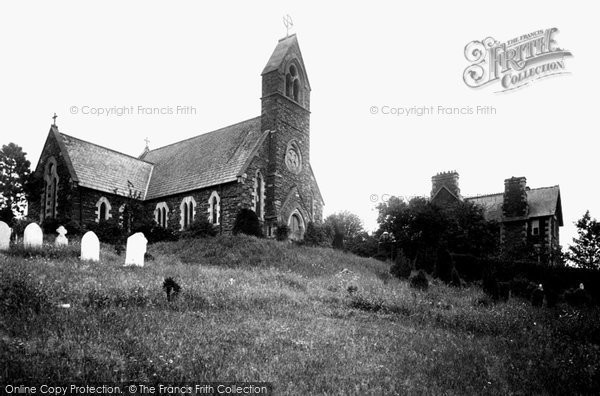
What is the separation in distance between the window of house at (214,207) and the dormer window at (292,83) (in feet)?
31.3

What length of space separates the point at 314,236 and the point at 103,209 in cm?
1534

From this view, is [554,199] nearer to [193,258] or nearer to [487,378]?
[193,258]

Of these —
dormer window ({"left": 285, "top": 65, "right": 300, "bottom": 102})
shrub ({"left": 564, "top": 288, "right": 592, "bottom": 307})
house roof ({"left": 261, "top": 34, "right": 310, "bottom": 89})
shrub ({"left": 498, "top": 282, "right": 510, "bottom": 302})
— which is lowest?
shrub ({"left": 564, "top": 288, "right": 592, "bottom": 307})

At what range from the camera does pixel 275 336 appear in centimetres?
954

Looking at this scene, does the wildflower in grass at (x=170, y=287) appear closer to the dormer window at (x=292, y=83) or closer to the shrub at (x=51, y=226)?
the shrub at (x=51, y=226)

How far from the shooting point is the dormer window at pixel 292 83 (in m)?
35.2

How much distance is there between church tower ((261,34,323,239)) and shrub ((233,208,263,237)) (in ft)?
10.8

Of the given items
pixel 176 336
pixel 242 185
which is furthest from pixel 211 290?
pixel 242 185

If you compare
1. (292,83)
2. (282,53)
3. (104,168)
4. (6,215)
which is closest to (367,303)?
(292,83)

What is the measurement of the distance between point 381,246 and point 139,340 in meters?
30.9

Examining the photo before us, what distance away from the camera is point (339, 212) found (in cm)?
5538

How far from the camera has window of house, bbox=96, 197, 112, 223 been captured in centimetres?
3294

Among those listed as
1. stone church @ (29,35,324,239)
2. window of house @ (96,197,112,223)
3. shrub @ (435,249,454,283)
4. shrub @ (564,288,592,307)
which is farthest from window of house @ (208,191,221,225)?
shrub @ (564,288,592,307)

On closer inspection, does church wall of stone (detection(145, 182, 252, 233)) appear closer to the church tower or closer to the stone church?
the stone church
